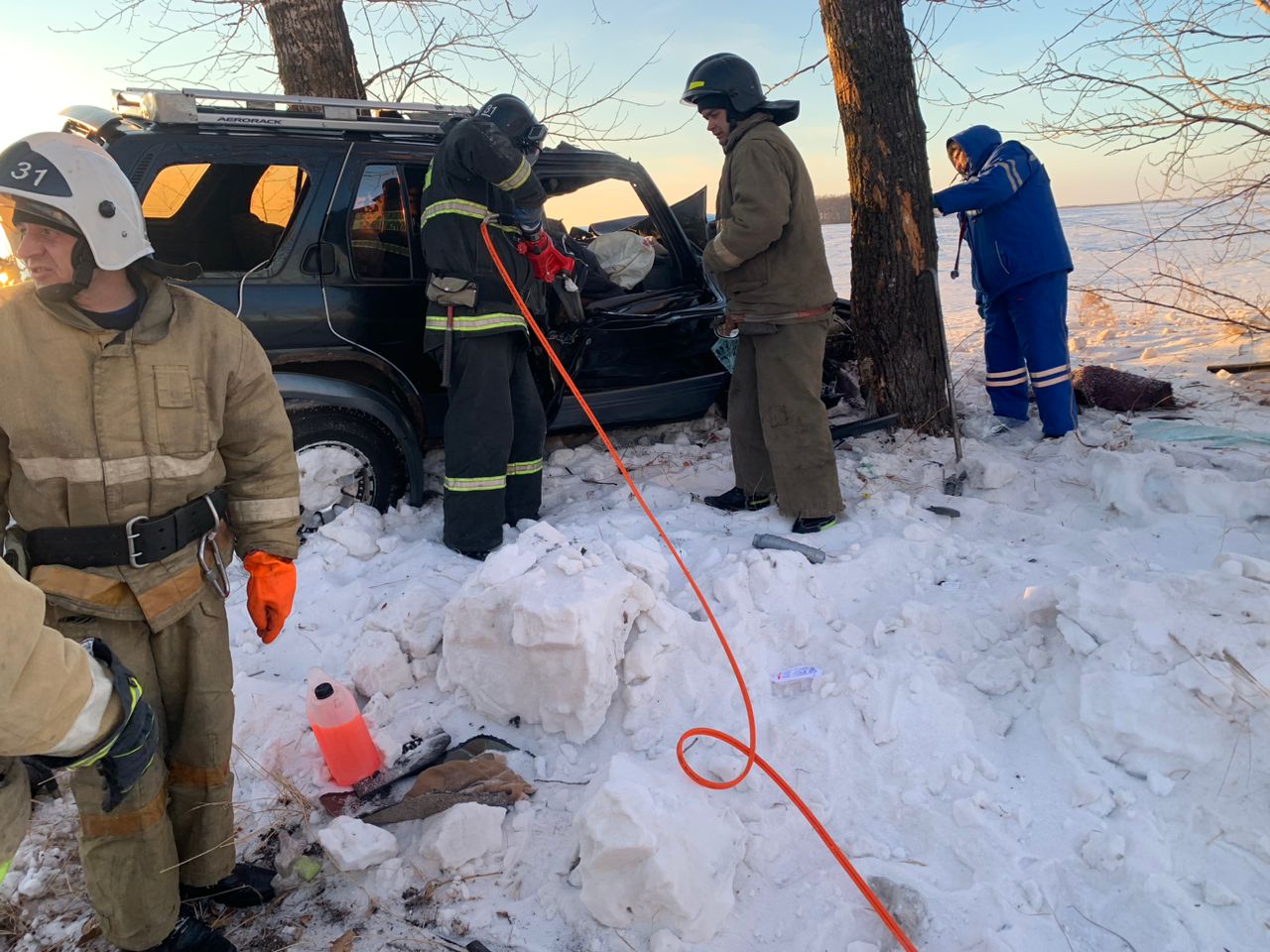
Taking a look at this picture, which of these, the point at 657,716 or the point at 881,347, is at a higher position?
the point at 881,347

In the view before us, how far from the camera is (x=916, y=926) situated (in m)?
Answer: 2.06

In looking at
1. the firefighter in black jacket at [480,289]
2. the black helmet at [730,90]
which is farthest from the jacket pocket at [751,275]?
the firefighter in black jacket at [480,289]

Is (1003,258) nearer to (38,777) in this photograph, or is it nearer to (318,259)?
(318,259)

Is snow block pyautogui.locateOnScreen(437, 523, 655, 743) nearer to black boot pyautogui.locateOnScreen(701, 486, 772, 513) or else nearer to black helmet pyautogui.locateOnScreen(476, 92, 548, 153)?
black boot pyautogui.locateOnScreen(701, 486, 772, 513)

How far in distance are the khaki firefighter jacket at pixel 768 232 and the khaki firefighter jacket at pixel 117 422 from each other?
8.07 ft

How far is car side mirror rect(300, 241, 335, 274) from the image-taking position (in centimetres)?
373

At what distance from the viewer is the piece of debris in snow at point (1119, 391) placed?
5570 mm

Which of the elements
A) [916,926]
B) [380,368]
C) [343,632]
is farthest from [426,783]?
[380,368]

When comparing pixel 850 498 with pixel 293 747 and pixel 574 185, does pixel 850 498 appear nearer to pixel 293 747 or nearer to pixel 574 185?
pixel 574 185

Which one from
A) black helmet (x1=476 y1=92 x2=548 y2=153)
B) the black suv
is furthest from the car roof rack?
black helmet (x1=476 y1=92 x2=548 y2=153)

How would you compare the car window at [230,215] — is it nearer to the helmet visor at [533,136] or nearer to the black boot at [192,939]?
the helmet visor at [533,136]

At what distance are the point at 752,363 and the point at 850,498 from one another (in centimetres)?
92

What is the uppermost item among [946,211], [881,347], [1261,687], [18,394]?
[946,211]

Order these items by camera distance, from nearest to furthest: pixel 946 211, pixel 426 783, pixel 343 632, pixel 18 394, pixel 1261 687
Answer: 1. pixel 18 394
2. pixel 1261 687
3. pixel 426 783
4. pixel 343 632
5. pixel 946 211
